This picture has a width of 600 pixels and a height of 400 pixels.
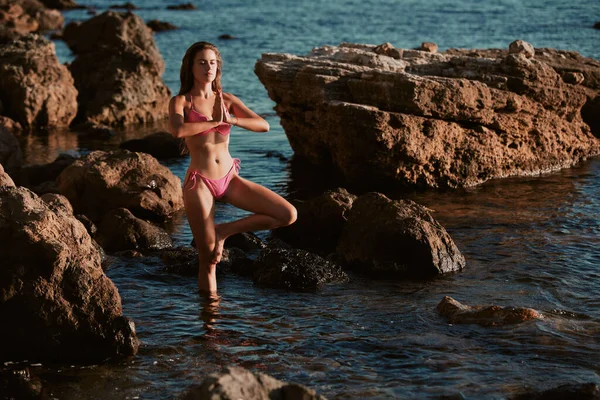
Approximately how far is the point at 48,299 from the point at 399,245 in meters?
4.71

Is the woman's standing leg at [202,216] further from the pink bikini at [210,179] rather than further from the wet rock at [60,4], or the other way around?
the wet rock at [60,4]

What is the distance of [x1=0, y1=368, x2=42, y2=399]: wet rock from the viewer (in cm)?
730

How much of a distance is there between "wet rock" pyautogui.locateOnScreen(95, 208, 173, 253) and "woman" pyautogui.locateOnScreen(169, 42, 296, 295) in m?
3.20

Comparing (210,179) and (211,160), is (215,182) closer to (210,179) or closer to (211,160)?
(210,179)

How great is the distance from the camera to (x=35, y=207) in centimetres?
804

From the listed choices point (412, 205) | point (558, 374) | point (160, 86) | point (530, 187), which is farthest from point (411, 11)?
point (558, 374)

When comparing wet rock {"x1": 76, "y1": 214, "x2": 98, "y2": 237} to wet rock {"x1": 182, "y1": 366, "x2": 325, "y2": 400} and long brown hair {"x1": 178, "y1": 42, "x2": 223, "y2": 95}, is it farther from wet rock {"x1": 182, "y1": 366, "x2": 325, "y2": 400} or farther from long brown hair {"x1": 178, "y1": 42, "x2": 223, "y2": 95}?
wet rock {"x1": 182, "y1": 366, "x2": 325, "y2": 400}

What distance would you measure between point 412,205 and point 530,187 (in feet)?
15.4

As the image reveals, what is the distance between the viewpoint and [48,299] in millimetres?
7703

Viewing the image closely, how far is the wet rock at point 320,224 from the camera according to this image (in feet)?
41.0

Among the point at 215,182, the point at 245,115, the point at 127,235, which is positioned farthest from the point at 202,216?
the point at 127,235

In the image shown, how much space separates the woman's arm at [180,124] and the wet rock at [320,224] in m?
3.98

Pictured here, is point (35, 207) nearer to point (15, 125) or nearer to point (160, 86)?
point (15, 125)

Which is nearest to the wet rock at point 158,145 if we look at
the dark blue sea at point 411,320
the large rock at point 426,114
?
the dark blue sea at point 411,320
